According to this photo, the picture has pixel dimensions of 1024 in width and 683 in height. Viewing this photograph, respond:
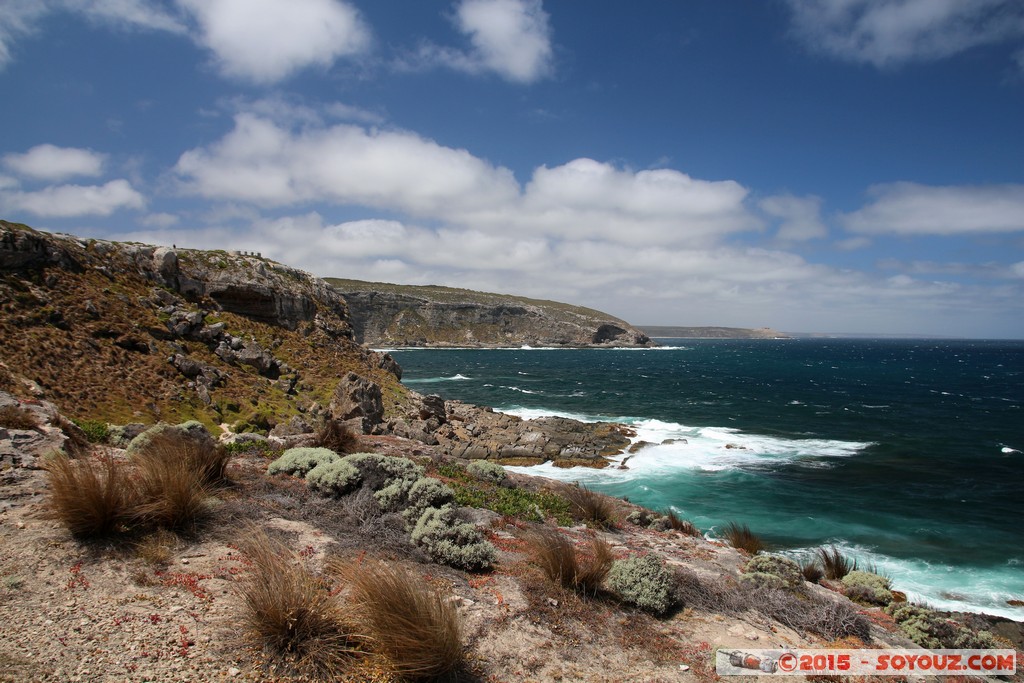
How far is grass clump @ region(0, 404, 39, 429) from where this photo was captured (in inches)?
375

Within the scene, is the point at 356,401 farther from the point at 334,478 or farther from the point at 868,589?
the point at 868,589

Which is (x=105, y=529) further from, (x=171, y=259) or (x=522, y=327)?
(x=522, y=327)

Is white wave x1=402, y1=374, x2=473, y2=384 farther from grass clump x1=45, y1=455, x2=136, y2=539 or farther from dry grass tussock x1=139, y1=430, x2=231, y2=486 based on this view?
grass clump x1=45, y1=455, x2=136, y2=539

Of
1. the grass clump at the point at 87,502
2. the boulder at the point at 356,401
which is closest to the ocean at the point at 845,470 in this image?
the boulder at the point at 356,401

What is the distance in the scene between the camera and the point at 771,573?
34.5ft

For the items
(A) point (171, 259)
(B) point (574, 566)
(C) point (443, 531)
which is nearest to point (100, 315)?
(A) point (171, 259)

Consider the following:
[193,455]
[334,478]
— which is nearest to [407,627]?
[334,478]

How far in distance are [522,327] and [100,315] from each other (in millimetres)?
174244

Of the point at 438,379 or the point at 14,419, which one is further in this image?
the point at 438,379

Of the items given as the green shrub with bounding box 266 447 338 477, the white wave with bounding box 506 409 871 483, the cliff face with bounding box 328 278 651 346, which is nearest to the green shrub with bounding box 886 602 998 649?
the green shrub with bounding box 266 447 338 477

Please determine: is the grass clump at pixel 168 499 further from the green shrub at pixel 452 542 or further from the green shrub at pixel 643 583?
the green shrub at pixel 643 583

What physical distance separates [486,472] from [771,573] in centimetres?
777

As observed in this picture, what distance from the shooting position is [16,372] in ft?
60.3

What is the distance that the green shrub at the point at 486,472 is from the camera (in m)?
15.0
